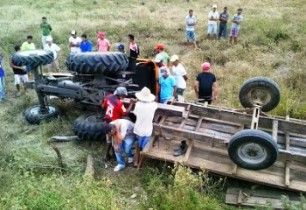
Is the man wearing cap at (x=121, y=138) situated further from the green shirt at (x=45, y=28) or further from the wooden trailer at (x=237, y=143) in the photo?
the green shirt at (x=45, y=28)

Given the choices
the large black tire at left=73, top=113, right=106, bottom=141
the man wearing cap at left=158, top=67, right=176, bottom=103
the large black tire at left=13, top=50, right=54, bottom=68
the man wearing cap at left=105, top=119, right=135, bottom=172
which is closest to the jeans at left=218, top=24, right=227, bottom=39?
the man wearing cap at left=158, top=67, right=176, bottom=103

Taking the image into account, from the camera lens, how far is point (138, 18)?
1888cm

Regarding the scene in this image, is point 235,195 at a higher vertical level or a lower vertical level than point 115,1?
lower

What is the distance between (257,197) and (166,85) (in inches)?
122

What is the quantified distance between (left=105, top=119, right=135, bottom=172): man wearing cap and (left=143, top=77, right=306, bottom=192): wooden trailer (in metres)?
0.42

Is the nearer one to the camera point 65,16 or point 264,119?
point 264,119

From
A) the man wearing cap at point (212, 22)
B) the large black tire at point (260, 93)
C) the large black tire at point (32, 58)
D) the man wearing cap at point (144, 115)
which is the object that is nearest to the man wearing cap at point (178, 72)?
the large black tire at point (260, 93)

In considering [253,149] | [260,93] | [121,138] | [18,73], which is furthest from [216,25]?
[253,149]

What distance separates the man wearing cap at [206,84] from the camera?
28.1 ft

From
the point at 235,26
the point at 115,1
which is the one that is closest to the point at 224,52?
the point at 235,26

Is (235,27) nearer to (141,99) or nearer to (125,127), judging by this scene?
(141,99)

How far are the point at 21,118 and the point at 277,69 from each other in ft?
24.5

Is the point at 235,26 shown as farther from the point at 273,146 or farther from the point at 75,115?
the point at 273,146

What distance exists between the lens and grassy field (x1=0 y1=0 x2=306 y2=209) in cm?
580
